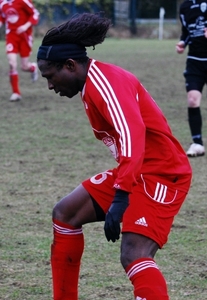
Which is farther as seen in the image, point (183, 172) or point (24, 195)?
point (24, 195)

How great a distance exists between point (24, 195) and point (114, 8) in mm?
32337

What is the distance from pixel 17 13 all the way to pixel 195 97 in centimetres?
510

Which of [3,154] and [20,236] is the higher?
[20,236]

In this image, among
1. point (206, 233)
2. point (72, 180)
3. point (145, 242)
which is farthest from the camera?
point (72, 180)

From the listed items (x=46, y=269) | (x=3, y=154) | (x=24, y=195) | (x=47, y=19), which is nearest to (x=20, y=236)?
(x=46, y=269)

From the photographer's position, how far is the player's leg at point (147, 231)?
353cm

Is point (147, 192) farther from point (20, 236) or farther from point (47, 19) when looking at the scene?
point (47, 19)

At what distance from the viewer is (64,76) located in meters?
3.71

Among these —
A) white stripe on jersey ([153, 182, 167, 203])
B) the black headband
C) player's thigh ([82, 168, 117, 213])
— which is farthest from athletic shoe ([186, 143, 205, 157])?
the black headband

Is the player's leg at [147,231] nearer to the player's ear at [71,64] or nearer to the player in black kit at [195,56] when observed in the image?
the player's ear at [71,64]

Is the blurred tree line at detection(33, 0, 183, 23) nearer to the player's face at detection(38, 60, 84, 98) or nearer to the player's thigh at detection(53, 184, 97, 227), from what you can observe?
the player's thigh at detection(53, 184, 97, 227)

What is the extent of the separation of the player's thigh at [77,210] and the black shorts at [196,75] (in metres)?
4.67

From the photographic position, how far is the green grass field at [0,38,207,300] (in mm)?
4699

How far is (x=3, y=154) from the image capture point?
876cm
